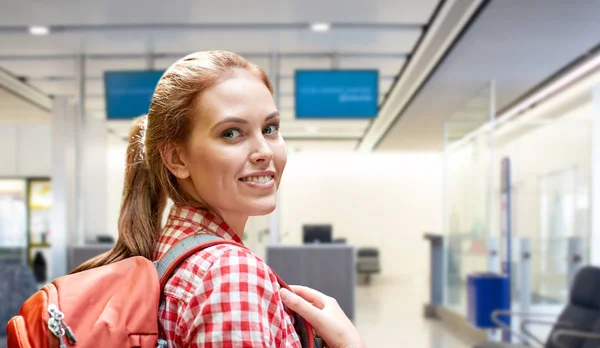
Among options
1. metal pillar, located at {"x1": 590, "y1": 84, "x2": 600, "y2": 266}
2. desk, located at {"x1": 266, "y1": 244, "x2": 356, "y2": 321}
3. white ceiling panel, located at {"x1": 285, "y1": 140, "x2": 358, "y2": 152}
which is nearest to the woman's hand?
desk, located at {"x1": 266, "y1": 244, "x2": 356, "y2": 321}

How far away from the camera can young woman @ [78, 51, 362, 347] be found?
72 centimetres

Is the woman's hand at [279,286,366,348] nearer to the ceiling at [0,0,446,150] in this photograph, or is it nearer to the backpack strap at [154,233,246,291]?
the backpack strap at [154,233,246,291]

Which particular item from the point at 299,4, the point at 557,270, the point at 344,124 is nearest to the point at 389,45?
the point at 299,4

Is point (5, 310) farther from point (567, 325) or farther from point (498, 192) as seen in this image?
point (498, 192)

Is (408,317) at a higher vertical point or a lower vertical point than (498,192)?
lower

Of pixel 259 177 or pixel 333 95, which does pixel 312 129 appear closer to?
pixel 333 95

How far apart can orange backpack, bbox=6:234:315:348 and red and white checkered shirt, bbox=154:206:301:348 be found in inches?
0.8

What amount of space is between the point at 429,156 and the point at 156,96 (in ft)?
49.4

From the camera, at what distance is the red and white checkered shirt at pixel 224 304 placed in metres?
0.66

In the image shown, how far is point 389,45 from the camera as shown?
625 centimetres

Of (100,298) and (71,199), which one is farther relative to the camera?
(71,199)

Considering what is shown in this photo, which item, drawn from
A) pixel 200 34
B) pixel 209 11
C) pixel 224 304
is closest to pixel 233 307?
pixel 224 304

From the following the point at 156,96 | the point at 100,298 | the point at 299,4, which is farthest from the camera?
the point at 299,4

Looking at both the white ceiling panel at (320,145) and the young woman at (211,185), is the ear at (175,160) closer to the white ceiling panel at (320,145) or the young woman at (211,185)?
the young woman at (211,185)
